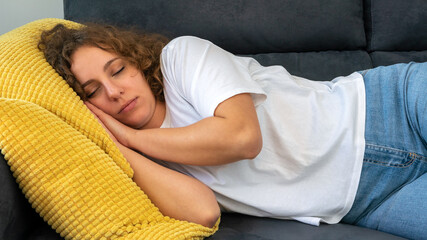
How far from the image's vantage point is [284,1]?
5.69 ft

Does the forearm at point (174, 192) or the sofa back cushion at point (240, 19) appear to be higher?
the sofa back cushion at point (240, 19)

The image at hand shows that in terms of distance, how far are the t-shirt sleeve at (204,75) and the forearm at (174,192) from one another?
171 millimetres

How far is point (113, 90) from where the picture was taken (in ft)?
3.81

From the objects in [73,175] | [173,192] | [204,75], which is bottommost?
[173,192]

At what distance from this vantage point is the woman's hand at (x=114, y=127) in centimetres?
117

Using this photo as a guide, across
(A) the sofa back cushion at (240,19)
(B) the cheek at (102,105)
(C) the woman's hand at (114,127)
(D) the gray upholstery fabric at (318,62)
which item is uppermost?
(A) the sofa back cushion at (240,19)

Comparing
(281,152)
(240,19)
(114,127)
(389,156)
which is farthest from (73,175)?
(240,19)

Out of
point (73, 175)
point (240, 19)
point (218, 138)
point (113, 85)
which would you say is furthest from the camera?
point (240, 19)

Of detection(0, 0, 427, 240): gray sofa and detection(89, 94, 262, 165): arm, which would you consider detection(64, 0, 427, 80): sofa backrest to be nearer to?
detection(0, 0, 427, 240): gray sofa

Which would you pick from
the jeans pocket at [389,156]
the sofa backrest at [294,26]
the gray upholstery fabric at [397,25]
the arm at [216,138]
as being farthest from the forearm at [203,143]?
the gray upholstery fabric at [397,25]

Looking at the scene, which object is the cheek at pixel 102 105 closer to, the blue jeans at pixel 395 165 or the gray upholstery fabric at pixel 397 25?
the blue jeans at pixel 395 165

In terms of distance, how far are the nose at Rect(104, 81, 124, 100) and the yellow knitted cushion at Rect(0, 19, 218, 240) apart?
0.10 metres

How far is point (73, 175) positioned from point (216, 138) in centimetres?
32

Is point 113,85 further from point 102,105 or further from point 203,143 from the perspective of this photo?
point 203,143
